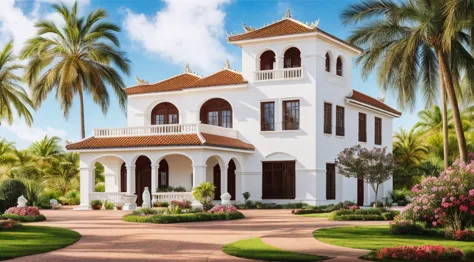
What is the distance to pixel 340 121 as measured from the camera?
42.2 m

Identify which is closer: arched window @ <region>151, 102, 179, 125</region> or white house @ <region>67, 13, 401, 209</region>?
white house @ <region>67, 13, 401, 209</region>

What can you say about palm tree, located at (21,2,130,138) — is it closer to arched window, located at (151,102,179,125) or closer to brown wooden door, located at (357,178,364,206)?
arched window, located at (151,102,179,125)

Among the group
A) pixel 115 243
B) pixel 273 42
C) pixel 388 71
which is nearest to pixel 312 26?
pixel 273 42

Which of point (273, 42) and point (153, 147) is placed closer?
point (153, 147)

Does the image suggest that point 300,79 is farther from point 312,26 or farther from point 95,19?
point 95,19

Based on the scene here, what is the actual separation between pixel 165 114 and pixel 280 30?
9.75 meters

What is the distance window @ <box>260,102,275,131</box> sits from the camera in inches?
1610

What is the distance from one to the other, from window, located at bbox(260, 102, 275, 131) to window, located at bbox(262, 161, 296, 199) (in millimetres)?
2128

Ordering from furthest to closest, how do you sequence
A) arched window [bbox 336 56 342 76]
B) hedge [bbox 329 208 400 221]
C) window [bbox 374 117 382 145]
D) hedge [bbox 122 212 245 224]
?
window [bbox 374 117 382 145]
arched window [bbox 336 56 342 76]
hedge [bbox 329 208 400 221]
hedge [bbox 122 212 245 224]

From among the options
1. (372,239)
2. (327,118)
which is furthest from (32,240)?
(327,118)

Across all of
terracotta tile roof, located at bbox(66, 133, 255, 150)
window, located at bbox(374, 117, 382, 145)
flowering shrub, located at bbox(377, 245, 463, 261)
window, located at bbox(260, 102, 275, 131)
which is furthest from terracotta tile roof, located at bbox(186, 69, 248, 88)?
flowering shrub, located at bbox(377, 245, 463, 261)

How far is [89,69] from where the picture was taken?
48.9 metres

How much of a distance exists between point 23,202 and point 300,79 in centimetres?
1709

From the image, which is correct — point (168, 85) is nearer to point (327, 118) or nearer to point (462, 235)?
point (327, 118)
